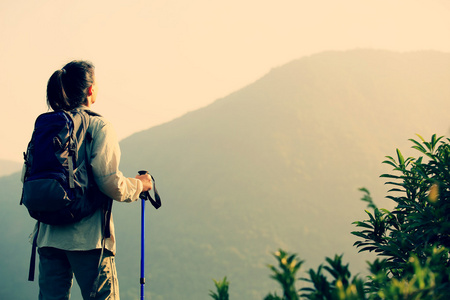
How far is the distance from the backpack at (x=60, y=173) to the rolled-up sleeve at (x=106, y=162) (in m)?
0.07

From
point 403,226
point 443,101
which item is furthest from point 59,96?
point 443,101

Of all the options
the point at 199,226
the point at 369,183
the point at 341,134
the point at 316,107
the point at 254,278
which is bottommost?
the point at 254,278

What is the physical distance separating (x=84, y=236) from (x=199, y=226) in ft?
131

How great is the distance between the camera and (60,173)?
2.72 m

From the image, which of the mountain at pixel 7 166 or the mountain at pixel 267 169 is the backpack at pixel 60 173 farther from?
the mountain at pixel 7 166

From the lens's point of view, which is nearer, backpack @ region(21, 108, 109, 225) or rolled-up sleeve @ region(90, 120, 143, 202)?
backpack @ region(21, 108, 109, 225)

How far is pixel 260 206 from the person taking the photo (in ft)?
140

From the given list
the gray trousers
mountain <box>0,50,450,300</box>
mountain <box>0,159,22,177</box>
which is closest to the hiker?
the gray trousers

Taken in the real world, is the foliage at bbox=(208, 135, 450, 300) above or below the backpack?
below

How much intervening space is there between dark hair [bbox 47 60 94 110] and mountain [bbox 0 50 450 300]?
91.6 feet

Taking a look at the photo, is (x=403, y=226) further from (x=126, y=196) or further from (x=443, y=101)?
(x=443, y=101)

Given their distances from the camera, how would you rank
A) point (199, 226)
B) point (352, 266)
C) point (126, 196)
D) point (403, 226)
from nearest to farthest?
point (403, 226) → point (126, 196) → point (352, 266) → point (199, 226)

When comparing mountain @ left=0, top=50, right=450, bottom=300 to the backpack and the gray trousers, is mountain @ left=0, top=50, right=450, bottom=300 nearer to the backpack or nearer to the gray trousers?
the gray trousers

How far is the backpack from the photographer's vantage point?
2.69 metres
